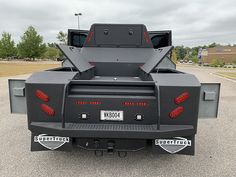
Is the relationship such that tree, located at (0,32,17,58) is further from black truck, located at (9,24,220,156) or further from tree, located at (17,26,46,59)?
black truck, located at (9,24,220,156)

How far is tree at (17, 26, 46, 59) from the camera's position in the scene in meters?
57.6

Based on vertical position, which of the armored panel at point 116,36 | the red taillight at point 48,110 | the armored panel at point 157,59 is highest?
the armored panel at point 116,36

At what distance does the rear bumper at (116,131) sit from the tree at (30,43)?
60.7 meters

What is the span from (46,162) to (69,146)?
29.1 inches

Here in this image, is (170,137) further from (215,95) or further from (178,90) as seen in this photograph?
(215,95)

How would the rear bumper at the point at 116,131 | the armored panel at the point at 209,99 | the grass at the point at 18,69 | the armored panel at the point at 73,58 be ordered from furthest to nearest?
1. the grass at the point at 18,69
2. the armored panel at the point at 73,58
3. the armored panel at the point at 209,99
4. the rear bumper at the point at 116,131

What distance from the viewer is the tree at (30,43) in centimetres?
5756

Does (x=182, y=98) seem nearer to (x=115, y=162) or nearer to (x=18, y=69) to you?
(x=115, y=162)

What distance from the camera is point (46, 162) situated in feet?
10.8

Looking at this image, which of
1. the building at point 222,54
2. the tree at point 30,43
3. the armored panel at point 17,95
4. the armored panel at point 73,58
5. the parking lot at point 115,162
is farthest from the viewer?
the building at point 222,54

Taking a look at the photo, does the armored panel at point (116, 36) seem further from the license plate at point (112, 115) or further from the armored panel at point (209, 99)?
the license plate at point (112, 115)

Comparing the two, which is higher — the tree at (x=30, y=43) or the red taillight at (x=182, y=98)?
the tree at (x=30, y=43)

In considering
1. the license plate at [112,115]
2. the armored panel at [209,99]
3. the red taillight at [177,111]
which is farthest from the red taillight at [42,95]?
the armored panel at [209,99]

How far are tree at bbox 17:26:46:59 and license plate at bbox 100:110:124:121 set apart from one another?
60.8 metres
